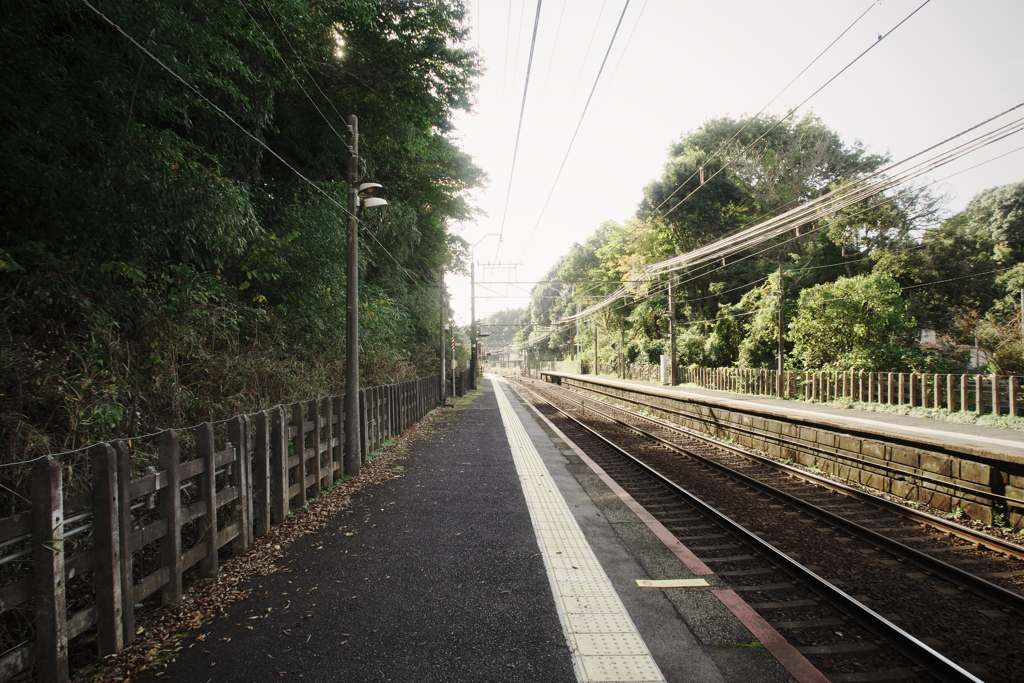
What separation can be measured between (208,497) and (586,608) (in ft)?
9.86

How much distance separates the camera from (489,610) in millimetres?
3406

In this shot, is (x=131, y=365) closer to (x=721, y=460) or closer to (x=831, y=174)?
(x=721, y=460)

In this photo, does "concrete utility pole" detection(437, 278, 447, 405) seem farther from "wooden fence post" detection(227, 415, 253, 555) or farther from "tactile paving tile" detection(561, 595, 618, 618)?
"tactile paving tile" detection(561, 595, 618, 618)

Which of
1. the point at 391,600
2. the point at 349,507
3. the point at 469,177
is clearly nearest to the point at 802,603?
the point at 391,600

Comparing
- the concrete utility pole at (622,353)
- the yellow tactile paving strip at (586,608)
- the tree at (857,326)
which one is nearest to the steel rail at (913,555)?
the yellow tactile paving strip at (586,608)

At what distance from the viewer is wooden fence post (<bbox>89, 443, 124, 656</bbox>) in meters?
2.75

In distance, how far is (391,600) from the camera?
355 cm

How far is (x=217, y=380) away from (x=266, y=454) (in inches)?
96.6

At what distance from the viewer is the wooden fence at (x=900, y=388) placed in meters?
11.2

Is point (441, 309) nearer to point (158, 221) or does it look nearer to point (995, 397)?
point (158, 221)

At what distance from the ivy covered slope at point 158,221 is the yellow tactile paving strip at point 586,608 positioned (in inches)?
169

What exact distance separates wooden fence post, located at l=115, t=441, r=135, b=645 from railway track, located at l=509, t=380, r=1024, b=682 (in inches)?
164

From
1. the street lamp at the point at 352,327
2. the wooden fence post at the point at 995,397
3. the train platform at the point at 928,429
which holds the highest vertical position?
the street lamp at the point at 352,327

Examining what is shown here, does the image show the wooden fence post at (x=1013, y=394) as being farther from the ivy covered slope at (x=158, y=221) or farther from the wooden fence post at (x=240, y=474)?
the wooden fence post at (x=240, y=474)
